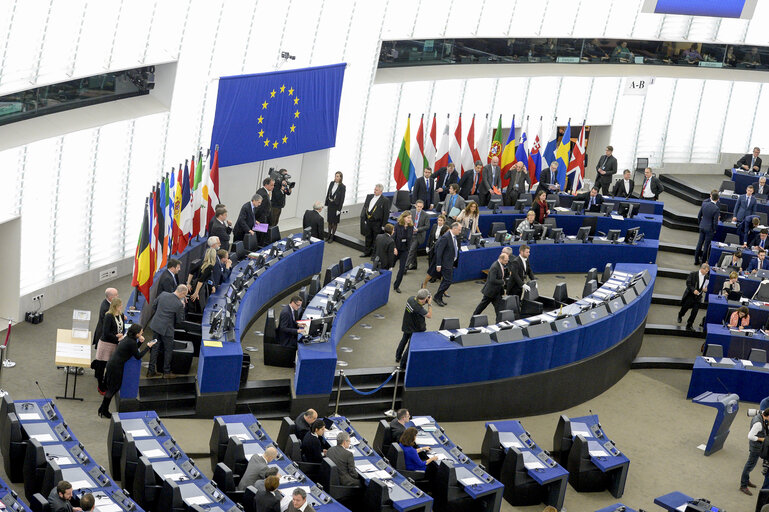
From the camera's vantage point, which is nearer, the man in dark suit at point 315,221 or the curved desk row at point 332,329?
the curved desk row at point 332,329

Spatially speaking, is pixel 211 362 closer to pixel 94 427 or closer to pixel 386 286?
pixel 94 427

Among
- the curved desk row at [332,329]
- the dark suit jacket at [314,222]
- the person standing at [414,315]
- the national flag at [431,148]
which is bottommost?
the curved desk row at [332,329]

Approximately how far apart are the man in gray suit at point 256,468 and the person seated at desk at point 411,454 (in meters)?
2.16

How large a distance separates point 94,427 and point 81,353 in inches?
44.1

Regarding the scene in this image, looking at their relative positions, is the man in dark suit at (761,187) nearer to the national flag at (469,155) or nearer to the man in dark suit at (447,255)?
the national flag at (469,155)

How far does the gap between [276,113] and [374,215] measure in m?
2.95

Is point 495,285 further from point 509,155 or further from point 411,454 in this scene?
point 509,155

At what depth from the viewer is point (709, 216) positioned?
2536 cm

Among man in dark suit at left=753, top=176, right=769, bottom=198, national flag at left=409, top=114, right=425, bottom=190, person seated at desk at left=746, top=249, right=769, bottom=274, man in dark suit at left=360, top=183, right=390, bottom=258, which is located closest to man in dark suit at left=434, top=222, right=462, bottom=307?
man in dark suit at left=360, top=183, right=390, bottom=258

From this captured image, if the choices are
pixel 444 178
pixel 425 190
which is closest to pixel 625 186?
pixel 444 178

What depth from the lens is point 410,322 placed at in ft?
58.6

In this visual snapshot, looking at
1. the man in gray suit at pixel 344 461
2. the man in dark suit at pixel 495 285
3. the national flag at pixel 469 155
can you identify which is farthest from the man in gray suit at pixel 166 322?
the national flag at pixel 469 155

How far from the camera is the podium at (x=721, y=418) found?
17.9 meters

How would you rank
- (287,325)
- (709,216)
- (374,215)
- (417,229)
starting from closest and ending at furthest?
(287,325), (417,229), (374,215), (709,216)
